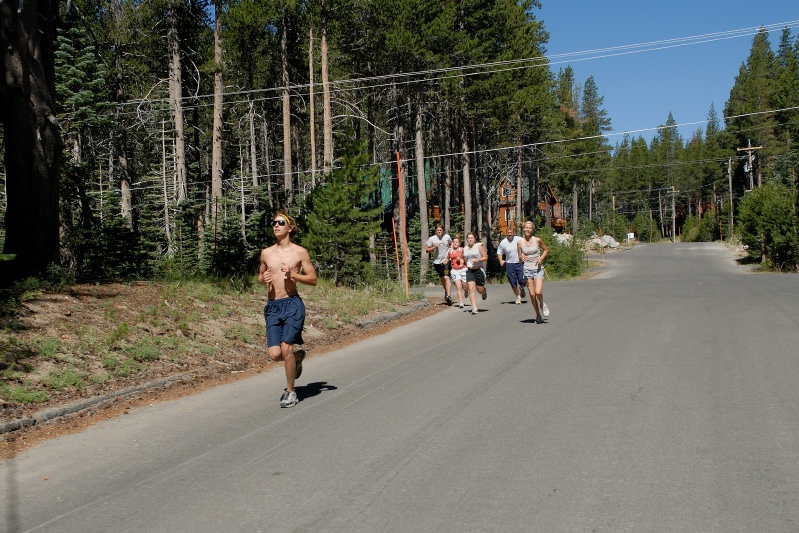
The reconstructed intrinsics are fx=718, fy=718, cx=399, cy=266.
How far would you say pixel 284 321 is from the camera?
766 cm

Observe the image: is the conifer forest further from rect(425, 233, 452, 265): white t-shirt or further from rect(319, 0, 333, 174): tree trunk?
rect(425, 233, 452, 265): white t-shirt

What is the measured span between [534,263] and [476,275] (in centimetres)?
425

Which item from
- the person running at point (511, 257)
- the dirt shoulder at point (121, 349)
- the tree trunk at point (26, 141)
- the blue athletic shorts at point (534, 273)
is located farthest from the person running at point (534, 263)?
the tree trunk at point (26, 141)

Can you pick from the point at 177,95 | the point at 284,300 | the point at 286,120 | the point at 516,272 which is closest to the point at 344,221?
the point at 516,272

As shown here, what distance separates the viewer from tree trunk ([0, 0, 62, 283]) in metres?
11.1

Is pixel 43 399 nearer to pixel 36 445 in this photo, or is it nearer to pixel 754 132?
pixel 36 445

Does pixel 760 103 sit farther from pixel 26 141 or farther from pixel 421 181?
pixel 26 141

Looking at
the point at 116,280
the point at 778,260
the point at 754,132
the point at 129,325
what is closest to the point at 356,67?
the point at 778,260

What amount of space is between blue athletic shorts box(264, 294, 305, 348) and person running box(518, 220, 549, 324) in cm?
766

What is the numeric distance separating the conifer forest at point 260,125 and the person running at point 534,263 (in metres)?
6.07

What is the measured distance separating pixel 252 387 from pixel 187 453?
3.05 m

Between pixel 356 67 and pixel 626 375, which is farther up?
pixel 356 67

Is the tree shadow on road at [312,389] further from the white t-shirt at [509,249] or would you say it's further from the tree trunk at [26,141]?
the white t-shirt at [509,249]

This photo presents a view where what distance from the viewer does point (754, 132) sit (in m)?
91.9
